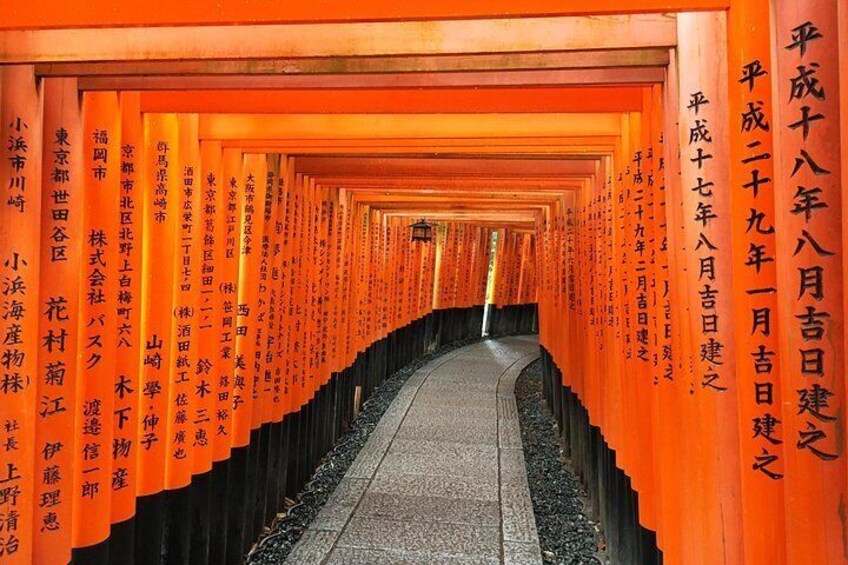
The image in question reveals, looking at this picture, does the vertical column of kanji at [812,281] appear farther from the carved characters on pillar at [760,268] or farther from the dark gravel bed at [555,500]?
the dark gravel bed at [555,500]

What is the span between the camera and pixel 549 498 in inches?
293

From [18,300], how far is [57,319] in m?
0.26

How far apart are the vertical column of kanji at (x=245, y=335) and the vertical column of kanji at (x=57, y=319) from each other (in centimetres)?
228

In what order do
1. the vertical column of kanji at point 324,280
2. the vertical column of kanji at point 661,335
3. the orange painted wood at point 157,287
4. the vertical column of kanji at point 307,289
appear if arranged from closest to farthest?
the vertical column of kanji at point 661,335 → the orange painted wood at point 157,287 → the vertical column of kanji at point 307,289 → the vertical column of kanji at point 324,280

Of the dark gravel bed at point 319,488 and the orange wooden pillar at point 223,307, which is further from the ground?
the orange wooden pillar at point 223,307

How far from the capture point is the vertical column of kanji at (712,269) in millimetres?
2330

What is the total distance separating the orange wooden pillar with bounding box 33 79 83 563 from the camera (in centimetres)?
301

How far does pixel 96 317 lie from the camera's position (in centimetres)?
345

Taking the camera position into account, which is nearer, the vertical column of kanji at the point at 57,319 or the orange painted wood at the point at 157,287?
the vertical column of kanji at the point at 57,319

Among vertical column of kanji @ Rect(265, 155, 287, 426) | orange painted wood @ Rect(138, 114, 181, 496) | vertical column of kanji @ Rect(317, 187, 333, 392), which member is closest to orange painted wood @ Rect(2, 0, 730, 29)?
orange painted wood @ Rect(138, 114, 181, 496)

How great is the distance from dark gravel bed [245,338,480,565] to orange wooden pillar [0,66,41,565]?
3456 millimetres

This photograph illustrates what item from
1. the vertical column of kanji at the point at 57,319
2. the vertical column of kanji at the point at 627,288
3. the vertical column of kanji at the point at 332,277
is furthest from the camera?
the vertical column of kanji at the point at 332,277

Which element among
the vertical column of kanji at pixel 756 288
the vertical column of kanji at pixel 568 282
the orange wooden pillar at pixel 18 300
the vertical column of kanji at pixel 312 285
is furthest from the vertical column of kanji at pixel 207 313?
the vertical column of kanji at pixel 568 282

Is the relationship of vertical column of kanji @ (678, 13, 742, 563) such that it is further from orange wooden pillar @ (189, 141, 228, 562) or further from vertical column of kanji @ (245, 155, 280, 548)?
vertical column of kanji @ (245, 155, 280, 548)
